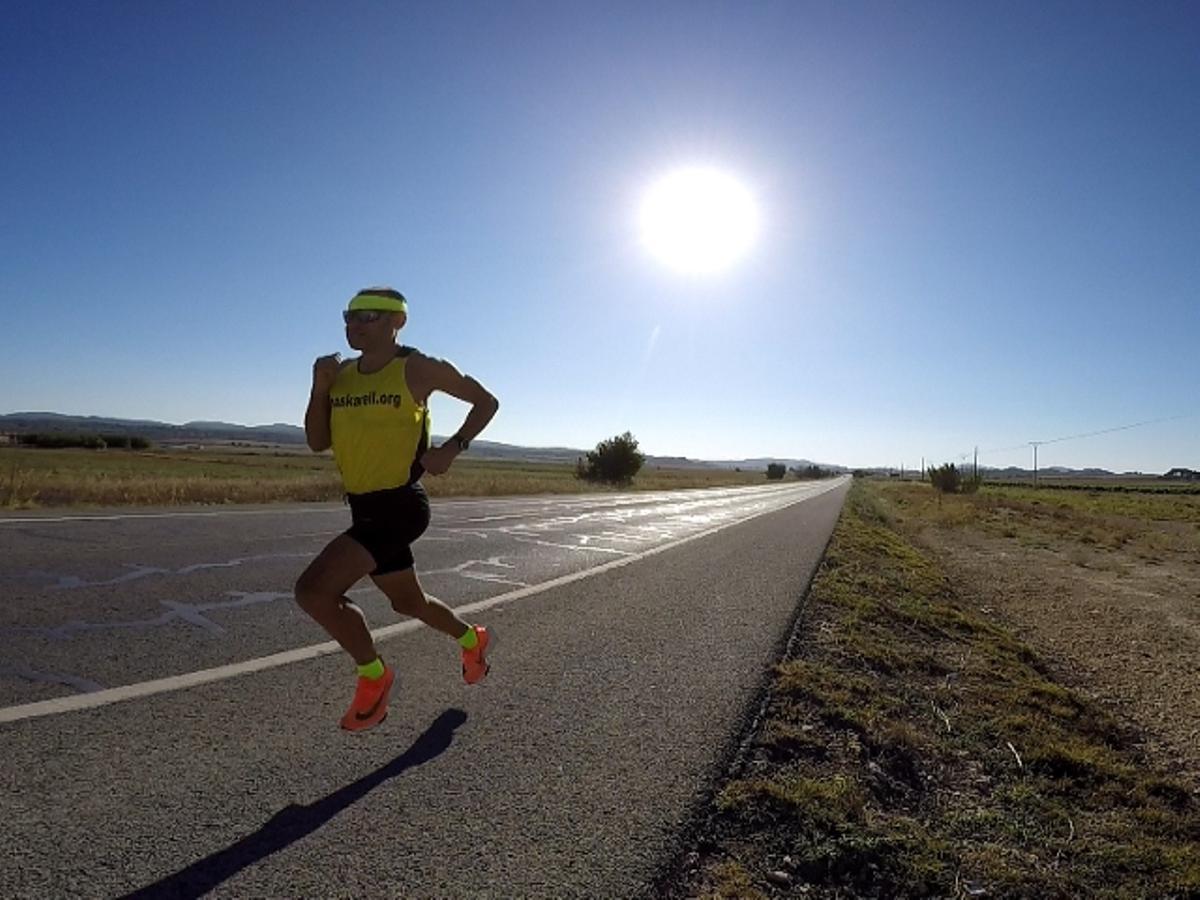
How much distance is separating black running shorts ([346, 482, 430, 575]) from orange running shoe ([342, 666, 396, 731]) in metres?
0.56

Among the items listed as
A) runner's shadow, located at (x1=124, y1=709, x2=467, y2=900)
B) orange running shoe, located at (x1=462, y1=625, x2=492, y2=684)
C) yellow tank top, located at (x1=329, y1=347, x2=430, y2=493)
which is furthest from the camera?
orange running shoe, located at (x1=462, y1=625, x2=492, y2=684)

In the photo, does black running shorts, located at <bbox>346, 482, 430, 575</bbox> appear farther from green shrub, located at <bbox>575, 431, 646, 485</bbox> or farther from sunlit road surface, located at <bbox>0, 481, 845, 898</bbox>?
green shrub, located at <bbox>575, 431, 646, 485</bbox>

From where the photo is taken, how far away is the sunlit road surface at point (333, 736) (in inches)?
97.5

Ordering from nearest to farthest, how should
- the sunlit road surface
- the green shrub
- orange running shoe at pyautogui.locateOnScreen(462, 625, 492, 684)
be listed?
1. the sunlit road surface
2. orange running shoe at pyautogui.locateOnScreen(462, 625, 492, 684)
3. the green shrub

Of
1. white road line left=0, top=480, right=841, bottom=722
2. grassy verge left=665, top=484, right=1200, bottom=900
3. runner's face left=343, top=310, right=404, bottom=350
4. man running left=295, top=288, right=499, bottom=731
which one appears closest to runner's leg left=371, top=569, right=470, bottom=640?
man running left=295, top=288, right=499, bottom=731

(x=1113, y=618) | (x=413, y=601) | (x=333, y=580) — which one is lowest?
(x=1113, y=618)

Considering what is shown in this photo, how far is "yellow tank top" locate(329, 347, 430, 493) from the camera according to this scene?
3.41 meters

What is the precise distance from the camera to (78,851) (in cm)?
243

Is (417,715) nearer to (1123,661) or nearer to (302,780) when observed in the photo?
(302,780)

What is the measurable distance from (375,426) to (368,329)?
463 mm

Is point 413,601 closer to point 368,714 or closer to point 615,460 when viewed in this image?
point 368,714

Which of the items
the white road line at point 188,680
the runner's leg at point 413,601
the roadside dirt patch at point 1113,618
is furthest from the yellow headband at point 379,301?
the roadside dirt patch at point 1113,618

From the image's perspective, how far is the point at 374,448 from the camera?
3.44m

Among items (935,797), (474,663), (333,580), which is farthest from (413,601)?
(935,797)
